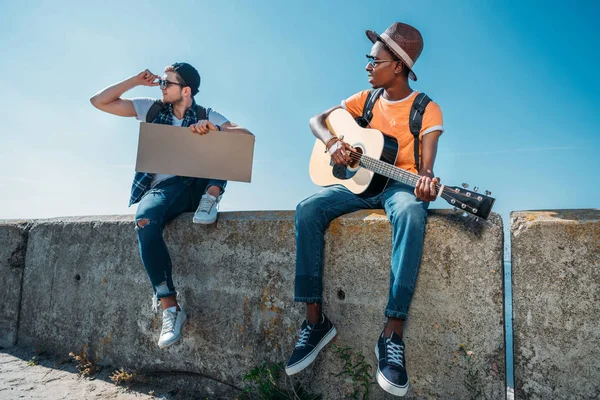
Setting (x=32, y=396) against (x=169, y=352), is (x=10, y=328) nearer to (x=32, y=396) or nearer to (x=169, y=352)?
(x=32, y=396)

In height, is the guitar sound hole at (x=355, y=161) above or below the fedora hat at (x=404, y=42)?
below

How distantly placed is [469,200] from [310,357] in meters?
1.12

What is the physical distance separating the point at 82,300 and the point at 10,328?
106 centimetres

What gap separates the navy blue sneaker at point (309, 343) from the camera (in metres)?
2.07

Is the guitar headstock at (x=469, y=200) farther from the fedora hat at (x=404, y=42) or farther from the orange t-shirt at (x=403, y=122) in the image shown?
the fedora hat at (x=404, y=42)

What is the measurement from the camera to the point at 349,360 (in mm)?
2184

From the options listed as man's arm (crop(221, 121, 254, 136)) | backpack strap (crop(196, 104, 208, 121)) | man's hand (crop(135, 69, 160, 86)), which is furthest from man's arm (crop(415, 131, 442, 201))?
man's hand (crop(135, 69, 160, 86))

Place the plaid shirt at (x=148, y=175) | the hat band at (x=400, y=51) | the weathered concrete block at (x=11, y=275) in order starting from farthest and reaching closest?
the weathered concrete block at (x=11, y=275), the plaid shirt at (x=148, y=175), the hat band at (x=400, y=51)

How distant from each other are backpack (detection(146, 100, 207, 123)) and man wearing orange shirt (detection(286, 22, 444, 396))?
85 cm

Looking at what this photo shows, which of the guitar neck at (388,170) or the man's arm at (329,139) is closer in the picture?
the guitar neck at (388,170)

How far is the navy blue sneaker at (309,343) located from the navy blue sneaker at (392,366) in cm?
29

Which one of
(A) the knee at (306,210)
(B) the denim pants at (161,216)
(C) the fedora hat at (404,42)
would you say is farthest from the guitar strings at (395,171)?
(B) the denim pants at (161,216)

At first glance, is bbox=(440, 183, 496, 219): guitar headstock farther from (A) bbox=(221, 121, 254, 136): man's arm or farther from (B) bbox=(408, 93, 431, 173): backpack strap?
(A) bbox=(221, 121, 254, 136): man's arm

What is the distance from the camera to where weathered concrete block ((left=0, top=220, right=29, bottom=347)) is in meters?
3.76
